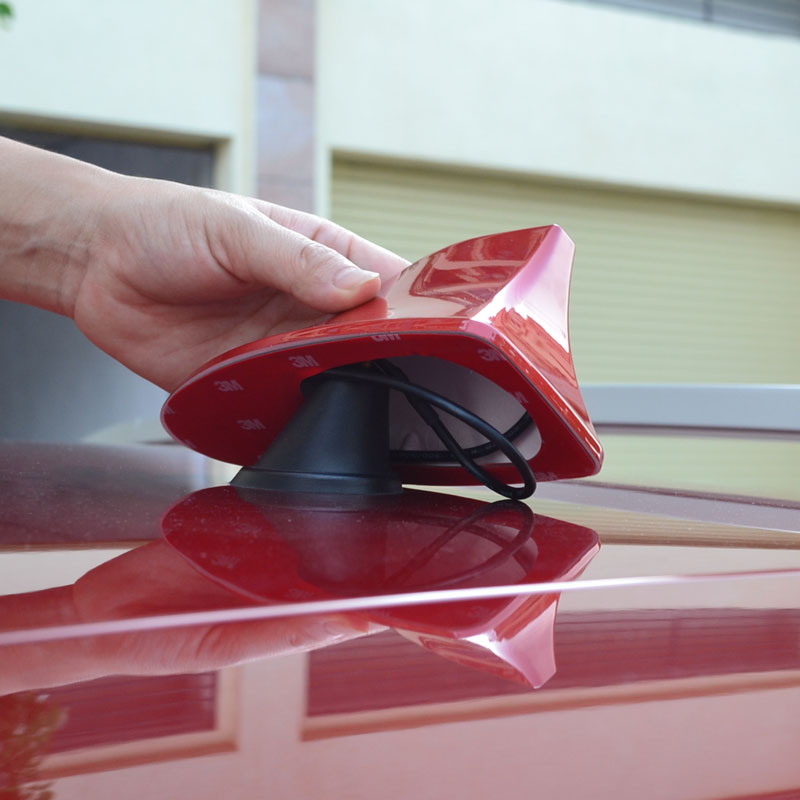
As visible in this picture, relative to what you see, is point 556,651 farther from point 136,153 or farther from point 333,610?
point 136,153

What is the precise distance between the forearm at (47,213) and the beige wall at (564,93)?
447cm

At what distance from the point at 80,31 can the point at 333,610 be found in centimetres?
503

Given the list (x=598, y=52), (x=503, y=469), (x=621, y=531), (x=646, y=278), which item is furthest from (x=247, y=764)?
(x=646, y=278)

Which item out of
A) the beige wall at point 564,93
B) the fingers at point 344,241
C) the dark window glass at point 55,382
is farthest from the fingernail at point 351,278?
the beige wall at point 564,93

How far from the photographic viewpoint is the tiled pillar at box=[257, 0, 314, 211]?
5.10m

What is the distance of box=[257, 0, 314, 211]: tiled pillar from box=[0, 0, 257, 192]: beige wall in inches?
2.8

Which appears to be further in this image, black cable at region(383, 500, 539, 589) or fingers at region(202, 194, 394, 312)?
fingers at region(202, 194, 394, 312)

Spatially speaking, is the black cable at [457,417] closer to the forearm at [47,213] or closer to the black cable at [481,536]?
the black cable at [481,536]

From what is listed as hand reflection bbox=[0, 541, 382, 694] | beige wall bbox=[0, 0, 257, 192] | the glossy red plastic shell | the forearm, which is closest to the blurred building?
beige wall bbox=[0, 0, 257, 192]

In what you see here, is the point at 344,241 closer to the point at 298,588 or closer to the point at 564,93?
the point at 298,588

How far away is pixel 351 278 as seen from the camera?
0.68 m

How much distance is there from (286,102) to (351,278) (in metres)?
4.77

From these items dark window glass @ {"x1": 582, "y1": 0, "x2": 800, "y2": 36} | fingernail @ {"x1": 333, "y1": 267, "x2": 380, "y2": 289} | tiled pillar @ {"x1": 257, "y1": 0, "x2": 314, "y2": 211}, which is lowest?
fingernail @ {"x1": 333, "y1": 267, "x2": 380, "y2": 289}

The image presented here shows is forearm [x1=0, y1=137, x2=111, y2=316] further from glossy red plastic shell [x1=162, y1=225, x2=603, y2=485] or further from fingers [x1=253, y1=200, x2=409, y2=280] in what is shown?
glossy red plastic shell [x1=162, y1=225, x2=603, y2=485]
